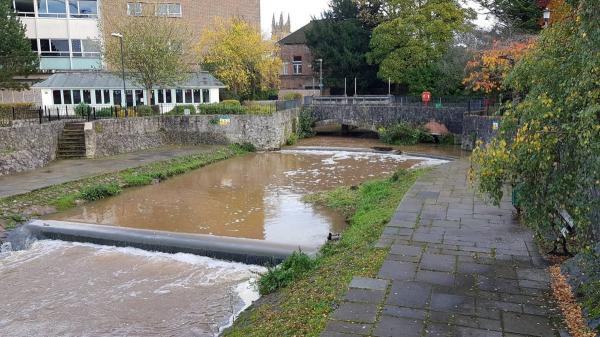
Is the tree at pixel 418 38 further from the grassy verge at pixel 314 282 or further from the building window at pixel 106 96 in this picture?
the grassy verge at pixel 314 282

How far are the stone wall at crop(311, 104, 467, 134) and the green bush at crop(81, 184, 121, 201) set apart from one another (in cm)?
2076

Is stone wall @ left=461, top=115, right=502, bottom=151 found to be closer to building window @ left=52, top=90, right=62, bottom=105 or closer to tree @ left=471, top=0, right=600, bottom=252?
tree @ left=471, top=0, right=600, bottom=252

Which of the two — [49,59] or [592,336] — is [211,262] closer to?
[592,336]

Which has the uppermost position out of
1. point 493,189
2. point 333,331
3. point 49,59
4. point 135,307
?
point 49,59

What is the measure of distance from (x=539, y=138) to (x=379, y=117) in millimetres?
29103

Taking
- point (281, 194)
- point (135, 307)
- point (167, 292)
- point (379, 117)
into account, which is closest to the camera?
point (135, 307)

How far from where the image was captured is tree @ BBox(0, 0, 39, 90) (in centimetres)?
3272

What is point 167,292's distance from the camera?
31.4ft

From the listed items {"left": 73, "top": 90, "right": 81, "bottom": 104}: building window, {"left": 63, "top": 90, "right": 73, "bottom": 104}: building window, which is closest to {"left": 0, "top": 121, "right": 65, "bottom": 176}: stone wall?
{"left": 73, "top": 90, "right": 81, "bottom": 104}: building window

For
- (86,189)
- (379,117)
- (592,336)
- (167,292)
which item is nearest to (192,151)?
(86,189)

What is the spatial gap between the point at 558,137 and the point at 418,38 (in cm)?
3497

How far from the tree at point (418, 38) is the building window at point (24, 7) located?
26201 mm

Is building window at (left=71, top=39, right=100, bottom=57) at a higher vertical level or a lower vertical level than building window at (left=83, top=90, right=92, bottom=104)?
higher

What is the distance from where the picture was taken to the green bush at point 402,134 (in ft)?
105
